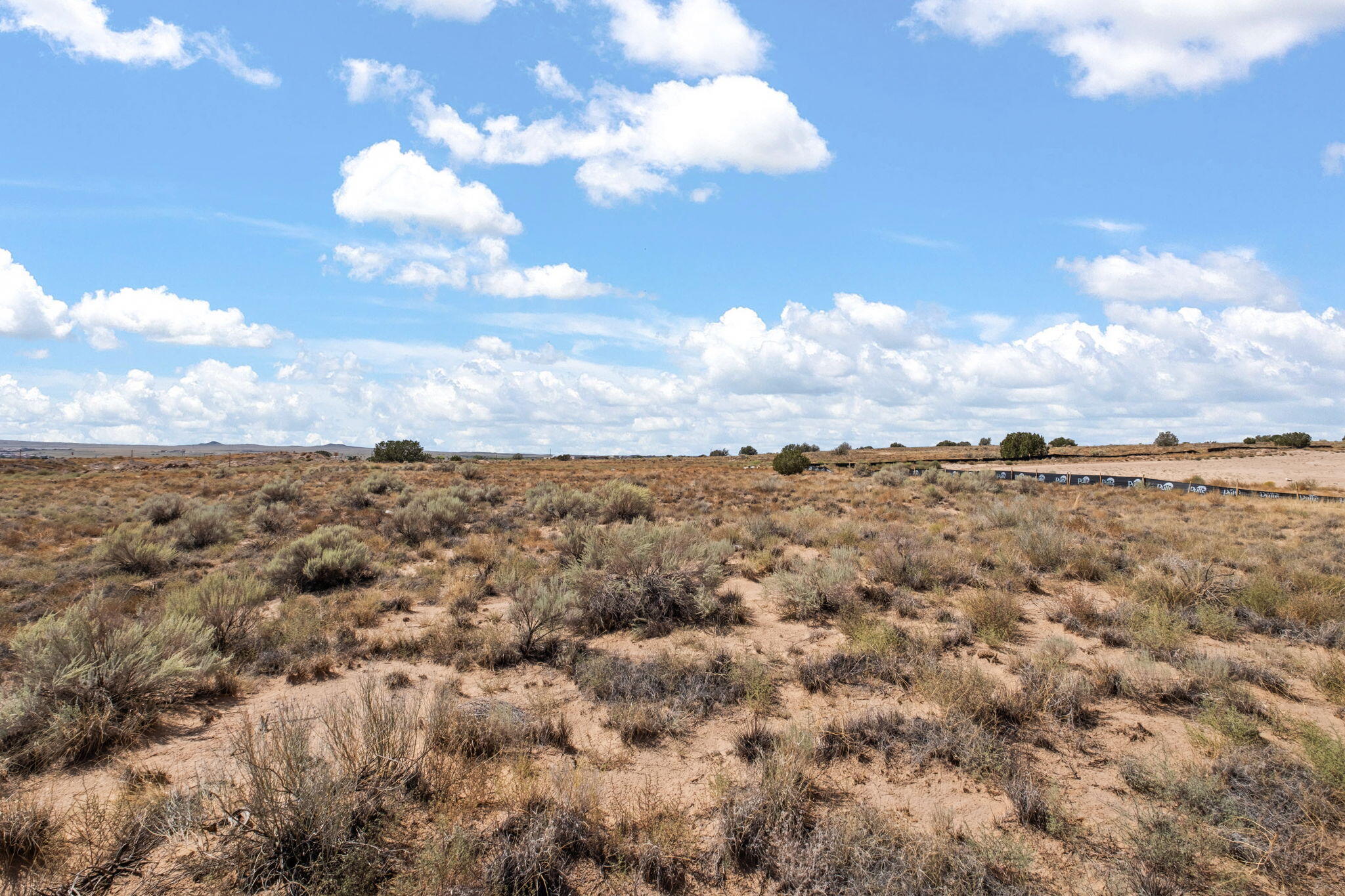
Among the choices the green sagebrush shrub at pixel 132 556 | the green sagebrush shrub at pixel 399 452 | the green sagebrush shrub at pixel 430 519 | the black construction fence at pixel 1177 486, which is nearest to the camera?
the green sagebrush shrub at pixel 132 556

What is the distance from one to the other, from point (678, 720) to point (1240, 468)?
4655 cm

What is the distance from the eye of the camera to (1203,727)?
17.0 ft

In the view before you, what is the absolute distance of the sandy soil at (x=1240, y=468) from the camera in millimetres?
29625

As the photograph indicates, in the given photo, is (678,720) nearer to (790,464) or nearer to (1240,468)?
(790,464)

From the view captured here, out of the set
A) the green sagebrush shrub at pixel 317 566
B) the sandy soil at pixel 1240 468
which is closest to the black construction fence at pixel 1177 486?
the sandy soil at pixel 1240 468

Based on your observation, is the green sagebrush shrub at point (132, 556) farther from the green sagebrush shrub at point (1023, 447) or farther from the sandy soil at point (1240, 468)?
the green sagebrush shrub at point (1023, 447)

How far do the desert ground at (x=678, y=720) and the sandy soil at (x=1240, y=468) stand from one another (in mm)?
25149

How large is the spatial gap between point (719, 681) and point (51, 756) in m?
5.63

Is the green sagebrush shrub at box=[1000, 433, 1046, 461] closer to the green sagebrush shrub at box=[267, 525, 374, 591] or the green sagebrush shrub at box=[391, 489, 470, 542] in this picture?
the green sagebrush shrub at box=[391, 489, 470, 542]

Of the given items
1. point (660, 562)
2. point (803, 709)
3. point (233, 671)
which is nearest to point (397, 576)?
point (233, 671)

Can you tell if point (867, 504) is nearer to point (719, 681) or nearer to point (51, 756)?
point (719, 681)

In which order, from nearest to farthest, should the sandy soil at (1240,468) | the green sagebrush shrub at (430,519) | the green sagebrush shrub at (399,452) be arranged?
the green sagebrush shrub at (430,519) < the sandy soil at (1240,468) < the green sagebrush shrub at (399,452)

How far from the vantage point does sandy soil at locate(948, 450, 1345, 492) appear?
29625 mm

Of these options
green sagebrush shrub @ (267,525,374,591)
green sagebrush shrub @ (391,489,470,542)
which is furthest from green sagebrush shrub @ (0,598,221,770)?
green sagebrush shrub @ (391,489,470,542)
